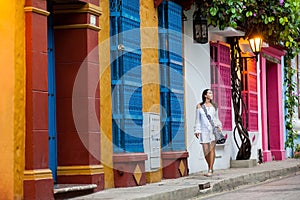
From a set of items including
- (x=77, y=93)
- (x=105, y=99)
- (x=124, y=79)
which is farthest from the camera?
(x=124, y=79)

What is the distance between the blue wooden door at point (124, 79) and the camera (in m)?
13.2

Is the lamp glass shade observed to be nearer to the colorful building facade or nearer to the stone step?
the colorful building facade

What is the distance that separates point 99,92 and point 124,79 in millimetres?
875

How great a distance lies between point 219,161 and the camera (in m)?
18.8

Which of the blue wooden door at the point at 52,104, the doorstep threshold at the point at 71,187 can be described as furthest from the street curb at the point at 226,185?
the blue wooden door at the point at 52,104

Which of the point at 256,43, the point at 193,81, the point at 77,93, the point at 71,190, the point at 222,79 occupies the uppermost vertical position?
the point at 256,43

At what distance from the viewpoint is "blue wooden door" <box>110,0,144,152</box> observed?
13.2 metres

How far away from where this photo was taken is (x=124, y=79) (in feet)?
43.5

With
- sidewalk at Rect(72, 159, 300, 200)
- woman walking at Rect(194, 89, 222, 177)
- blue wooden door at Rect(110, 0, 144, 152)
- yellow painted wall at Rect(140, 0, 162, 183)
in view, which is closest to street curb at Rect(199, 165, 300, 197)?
sidewalk at Rect(72, 159, 300, 200)

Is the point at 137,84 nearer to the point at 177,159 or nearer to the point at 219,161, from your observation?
the point at 177,159

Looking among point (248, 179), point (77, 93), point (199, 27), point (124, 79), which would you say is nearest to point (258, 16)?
point (199, 27)

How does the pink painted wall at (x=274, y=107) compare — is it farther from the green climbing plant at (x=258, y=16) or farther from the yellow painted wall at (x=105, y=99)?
the yellow painted wall at (x=105, y=99)

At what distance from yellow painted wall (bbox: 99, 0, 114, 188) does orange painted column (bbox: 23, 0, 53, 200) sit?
212 centimetres

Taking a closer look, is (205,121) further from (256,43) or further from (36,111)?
(36,111)
